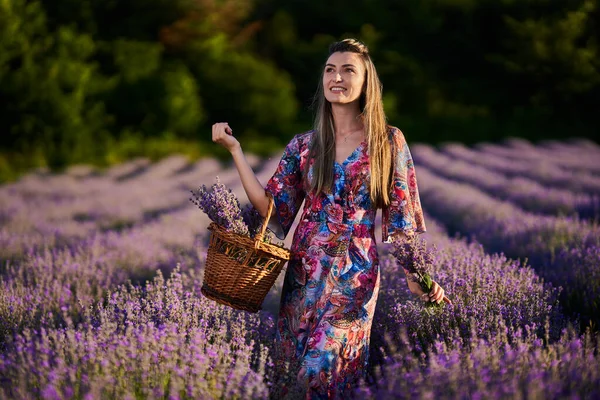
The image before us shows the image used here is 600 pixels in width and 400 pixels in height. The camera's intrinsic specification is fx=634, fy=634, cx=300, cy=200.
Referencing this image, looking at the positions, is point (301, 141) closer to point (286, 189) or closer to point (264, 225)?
point (286, 189)

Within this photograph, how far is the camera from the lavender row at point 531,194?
646 centimetres

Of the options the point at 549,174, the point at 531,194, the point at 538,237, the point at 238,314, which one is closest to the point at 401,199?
the point at 238,314

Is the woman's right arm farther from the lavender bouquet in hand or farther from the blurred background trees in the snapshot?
the blurred background trees

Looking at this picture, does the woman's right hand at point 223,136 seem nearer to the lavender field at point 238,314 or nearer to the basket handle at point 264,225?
the basket handle at point 264,225

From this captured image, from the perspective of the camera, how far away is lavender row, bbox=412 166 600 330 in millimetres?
3576

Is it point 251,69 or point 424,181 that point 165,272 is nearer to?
point 424,181

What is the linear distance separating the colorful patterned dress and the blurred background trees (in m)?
9.67

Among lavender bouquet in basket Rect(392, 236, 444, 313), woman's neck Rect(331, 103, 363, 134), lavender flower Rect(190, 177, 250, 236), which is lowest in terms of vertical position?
lavender bouquet in basket Rect(392, 236, 444, 313)

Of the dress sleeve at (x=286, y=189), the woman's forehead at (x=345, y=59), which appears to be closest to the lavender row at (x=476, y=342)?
the dress sleeve at (x=286, y=189)

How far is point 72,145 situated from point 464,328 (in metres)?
12.8

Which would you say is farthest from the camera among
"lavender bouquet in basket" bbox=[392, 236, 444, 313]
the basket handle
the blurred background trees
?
the blurred background trees

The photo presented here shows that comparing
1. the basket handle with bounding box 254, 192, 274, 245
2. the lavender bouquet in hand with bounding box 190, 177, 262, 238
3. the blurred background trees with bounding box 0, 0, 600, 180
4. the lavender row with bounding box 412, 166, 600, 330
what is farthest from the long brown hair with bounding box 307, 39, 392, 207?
the blurred background trees with bounding box 0, 0, 600, 180

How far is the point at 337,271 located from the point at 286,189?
41 cm

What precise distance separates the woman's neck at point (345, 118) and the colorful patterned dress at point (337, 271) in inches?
4.6
